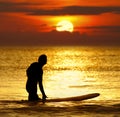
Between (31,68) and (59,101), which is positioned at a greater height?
(31,68)

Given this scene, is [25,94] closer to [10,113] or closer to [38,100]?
[38,100]

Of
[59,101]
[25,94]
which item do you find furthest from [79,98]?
[25,94]

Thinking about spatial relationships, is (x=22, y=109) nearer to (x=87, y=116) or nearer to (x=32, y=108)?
(x=32, y=108)

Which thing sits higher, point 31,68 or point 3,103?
point 31,68

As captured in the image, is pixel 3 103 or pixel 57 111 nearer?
pixel 57 111

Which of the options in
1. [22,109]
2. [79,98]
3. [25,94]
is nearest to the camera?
[22,109]

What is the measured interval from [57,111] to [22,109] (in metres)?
1.34

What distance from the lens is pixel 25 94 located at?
27.3 meters

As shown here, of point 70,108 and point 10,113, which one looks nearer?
point 10,113

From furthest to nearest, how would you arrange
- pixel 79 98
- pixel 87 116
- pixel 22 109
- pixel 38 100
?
1. pixel 79 98
2. pixel 38 100
3. pixel 22 109
4. pixel 87 116

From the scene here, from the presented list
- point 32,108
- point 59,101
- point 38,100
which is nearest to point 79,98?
point 59,101

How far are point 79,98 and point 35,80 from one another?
2.97 meters

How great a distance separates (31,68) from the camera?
1736 centimetres

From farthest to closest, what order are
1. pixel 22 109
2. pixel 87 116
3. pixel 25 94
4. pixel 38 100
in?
pixel 25 94
pixel 38 100
pixel 22 109
pixel 87 116
